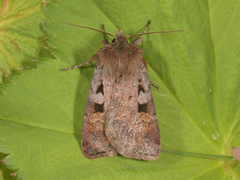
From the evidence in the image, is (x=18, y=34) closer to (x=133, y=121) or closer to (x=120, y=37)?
(x=120, y=37)

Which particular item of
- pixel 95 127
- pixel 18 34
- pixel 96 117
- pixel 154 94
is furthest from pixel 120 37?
pixel 18 34

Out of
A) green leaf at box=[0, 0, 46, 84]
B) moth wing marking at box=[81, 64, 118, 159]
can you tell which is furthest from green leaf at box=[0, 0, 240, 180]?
green leaf at box=[0, 0, 46, 84]

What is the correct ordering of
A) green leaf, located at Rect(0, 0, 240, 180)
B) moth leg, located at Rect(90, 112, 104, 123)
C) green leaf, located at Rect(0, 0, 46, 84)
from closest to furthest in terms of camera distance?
green leaf, located at Rect(0, 0, 240, 180), moth leg, located at Rect(90, 112, 104, 123), green leaf, located at Rect(0, 0, 46, 84)

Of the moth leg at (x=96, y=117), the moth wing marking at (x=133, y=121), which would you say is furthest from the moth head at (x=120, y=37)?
the moth leg at (x=96, y=117)

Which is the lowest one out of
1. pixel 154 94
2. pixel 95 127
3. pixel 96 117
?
pixel 95 127

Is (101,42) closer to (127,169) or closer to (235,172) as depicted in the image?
(127,169)

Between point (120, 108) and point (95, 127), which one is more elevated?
point (120, 108)

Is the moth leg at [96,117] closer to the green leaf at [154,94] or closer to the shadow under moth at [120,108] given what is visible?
the shadow under moth at [120,108]

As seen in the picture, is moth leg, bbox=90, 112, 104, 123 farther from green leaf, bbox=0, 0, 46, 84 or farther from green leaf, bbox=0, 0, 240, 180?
green leaf, bbox=0, 0, 46, 84
